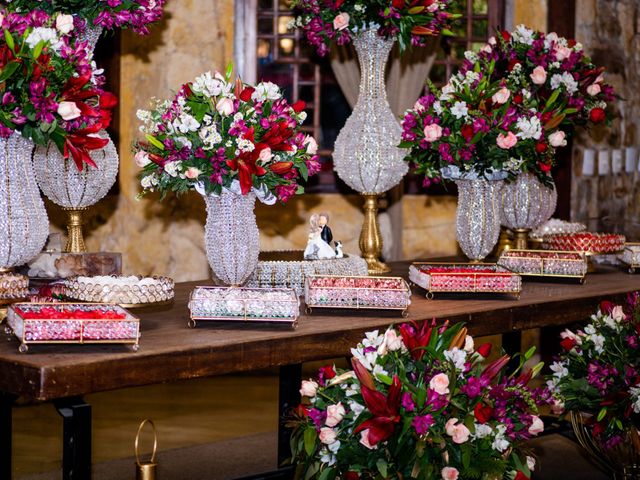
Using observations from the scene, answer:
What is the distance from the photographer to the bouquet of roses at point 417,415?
227 centimetres

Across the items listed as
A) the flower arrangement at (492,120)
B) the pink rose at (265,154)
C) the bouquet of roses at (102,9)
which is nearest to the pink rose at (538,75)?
the flower arrangement at (492,120)

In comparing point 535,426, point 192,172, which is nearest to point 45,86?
point 192,172

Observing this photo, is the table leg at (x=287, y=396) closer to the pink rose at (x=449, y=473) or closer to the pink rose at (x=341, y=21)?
the pink rose at (x=449, y=473)

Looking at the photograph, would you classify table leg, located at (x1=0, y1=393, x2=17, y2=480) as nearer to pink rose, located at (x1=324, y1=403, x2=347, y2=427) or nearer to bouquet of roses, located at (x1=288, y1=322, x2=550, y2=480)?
bouquet of roses, located at (x1=288, y1=322, x2=550, y2=480)

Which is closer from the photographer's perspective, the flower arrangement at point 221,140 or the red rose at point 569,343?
the flower arrangement at point 221,140

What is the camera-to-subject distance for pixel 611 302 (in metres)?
3.45

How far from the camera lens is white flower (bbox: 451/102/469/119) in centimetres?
351

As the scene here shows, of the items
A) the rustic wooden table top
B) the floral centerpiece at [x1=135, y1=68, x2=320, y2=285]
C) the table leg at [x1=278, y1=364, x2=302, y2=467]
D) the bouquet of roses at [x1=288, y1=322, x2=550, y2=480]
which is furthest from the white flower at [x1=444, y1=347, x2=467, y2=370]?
the table leg at [x1=278, y1=364, x2=302, y2=467]

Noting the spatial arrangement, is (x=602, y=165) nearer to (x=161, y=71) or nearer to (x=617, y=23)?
(x=617, y=23)

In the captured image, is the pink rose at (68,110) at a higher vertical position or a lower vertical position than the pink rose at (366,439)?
higher

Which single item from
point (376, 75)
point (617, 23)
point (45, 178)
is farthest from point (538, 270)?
point (617, 23)

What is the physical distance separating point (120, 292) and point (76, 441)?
0.52 meters

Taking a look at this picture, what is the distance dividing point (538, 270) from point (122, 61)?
2754 mm

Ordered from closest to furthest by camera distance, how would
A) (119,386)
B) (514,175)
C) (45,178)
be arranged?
(119,386), (45,178), (514,175)
